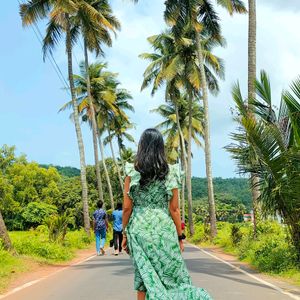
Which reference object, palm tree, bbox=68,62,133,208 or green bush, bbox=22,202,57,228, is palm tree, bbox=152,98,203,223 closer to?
palm tree, bbox=68,62,133,208

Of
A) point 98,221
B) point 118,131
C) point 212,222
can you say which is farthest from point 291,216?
point 118,131

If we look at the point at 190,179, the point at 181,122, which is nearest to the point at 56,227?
the point at 190,179

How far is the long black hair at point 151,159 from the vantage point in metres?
4.49

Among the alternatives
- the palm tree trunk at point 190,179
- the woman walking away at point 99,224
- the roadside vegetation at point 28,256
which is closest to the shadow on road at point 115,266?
the roadside vegetation at point 28,256

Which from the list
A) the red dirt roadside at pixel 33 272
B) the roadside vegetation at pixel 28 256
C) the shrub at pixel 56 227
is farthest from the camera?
the shrub at pixel 56 227

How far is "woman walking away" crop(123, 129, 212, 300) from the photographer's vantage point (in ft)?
14.0

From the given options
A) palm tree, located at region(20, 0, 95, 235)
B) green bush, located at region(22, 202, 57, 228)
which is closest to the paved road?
palm tree, located at region(20, 0, 95, 235)

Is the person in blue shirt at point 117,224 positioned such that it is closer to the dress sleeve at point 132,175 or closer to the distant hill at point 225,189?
the dress sleeve at point 132,175

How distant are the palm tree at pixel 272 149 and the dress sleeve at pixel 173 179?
721cm

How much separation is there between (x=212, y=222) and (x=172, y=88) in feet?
46.8

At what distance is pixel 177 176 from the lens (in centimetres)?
455

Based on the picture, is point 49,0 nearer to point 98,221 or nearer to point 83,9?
point 83,9

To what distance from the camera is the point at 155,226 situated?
14.3 ft

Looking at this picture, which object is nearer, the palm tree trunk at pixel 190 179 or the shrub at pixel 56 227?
the shrub at pixel 56 227
